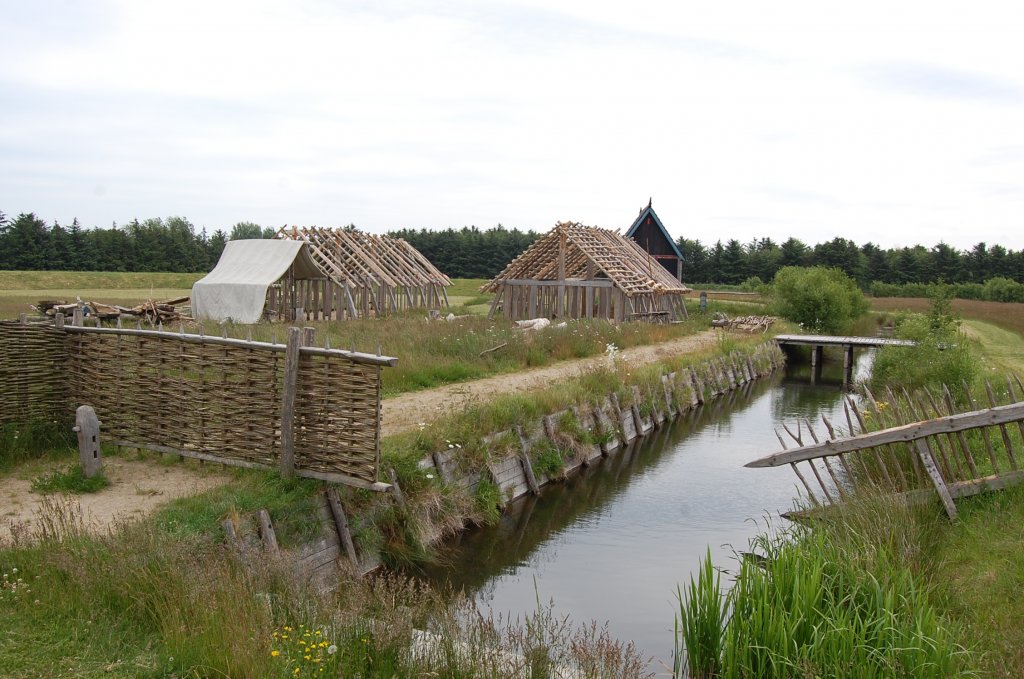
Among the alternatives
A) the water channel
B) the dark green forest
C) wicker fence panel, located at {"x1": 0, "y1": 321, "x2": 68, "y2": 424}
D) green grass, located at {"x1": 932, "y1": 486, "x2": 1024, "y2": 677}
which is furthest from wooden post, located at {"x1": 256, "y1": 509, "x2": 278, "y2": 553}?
the dark green forest

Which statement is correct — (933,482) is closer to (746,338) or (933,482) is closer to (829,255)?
(746,338)

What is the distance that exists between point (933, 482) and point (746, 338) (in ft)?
71.4

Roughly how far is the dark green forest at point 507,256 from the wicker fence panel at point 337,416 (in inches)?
1962

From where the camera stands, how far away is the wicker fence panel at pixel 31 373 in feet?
33.4

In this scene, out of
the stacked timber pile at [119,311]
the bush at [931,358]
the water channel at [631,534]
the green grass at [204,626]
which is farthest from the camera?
the stacked timber pile at [119,311]

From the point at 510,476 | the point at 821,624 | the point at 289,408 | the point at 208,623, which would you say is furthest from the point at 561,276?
the point at 208,623

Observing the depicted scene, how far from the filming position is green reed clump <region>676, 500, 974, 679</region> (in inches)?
211

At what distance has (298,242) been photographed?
29.6 m

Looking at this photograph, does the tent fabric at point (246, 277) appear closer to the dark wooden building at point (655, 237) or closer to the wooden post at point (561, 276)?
the wooden post at point (561, 276)

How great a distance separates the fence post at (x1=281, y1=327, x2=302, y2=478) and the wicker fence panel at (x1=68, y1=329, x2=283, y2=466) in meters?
0.23

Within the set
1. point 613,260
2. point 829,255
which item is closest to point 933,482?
point 613,260

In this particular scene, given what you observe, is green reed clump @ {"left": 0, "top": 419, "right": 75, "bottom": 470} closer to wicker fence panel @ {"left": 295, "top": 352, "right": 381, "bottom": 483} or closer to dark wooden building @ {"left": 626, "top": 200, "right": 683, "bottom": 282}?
wicker fence panel @ {"left": 295, "top": 352, "right": 381, "bottom": 483}

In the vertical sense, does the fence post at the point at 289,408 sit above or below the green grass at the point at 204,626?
above

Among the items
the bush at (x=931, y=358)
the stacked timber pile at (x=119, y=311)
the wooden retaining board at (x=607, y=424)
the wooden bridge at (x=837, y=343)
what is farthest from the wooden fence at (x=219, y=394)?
the wooden bridge at (x=837, y=343)
